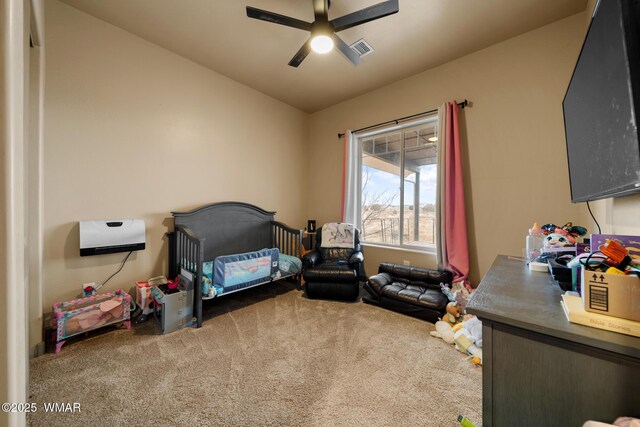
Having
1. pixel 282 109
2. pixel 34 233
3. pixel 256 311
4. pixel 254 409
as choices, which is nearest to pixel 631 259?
pixel 254 409

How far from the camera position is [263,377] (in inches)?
59.1

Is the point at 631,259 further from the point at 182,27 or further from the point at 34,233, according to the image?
the point at 182,27

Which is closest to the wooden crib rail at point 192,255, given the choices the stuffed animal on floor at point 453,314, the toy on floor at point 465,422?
the toy on floor at point 465,422

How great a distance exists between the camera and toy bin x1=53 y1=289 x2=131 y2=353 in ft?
5.70

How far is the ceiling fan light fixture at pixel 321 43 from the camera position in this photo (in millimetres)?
1890

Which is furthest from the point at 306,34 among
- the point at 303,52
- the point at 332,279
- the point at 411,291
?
the point at 411,291

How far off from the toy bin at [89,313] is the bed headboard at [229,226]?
2.72ft

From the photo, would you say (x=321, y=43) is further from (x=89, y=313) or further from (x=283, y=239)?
(x=89, y=313)

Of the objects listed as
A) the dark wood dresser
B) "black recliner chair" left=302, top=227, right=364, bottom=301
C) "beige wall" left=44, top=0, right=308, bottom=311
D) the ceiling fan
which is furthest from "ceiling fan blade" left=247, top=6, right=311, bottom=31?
"black recliner chair" left=302, top=227, right=364, bottom=301

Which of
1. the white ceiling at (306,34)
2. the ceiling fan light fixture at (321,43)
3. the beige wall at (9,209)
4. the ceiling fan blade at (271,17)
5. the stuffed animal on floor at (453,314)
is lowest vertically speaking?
the stuffed animal on floor at (453,314)

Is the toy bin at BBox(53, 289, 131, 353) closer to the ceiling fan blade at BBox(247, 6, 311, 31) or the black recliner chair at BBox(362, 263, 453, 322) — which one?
the black recliner chair at BBox(362, 263, 453, 322)

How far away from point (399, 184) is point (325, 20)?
213 centimetres

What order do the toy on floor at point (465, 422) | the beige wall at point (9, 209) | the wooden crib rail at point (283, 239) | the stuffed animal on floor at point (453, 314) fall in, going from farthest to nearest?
the wooden crib rail at point (283, 239), the stuffed animal on floor at point (453, 314), the toy on floor at point (465, 422), the beige wall at point (9, 209)

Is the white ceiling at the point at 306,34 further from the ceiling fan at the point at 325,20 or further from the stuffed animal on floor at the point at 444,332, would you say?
the stuffed animal on floor at the point at 444,332
